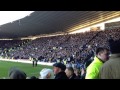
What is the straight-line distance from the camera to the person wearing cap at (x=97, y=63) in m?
4.05

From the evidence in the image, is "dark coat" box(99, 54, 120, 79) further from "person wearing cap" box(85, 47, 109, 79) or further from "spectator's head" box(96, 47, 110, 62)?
"spectator's head" box(96, 47, 110, 62)

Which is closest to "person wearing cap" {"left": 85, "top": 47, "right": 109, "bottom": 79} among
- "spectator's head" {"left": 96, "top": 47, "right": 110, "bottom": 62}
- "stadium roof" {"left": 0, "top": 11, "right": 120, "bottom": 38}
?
"spectator's head" {"left": 96, "top": 47, "right": 110, "bottom": 62}

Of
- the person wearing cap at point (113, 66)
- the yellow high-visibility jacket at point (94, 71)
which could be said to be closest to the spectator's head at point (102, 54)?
the yellow high-visibility jacket at point (94, 71)

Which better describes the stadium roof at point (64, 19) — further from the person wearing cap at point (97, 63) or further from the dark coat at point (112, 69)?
the dark coat at point (112, 69)

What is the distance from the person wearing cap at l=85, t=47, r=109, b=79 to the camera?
13.3 ft
